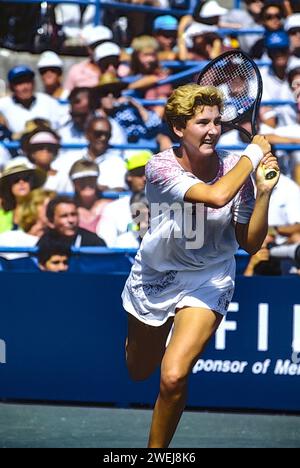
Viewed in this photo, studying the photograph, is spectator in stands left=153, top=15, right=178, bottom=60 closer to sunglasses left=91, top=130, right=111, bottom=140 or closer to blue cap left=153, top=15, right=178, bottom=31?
blue cap left=153, top=15, right=178, bottom=31

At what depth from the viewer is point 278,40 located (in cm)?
823

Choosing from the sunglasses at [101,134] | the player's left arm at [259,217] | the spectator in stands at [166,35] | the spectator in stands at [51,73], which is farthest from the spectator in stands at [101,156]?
the player's left arm at [259,217]

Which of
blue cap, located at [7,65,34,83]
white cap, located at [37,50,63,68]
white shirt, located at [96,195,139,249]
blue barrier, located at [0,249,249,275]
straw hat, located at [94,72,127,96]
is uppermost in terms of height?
white cap, located at [37,50,63,68]

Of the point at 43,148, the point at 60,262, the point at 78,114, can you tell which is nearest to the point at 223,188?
the point at 60,262

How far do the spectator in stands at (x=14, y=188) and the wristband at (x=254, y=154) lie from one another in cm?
349

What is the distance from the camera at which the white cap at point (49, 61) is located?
8.52 m

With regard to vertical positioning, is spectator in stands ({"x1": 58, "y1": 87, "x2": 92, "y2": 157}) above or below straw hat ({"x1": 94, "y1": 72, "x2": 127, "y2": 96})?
below

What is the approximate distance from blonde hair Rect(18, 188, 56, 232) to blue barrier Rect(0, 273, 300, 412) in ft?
3.29

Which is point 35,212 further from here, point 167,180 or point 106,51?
point 167,180

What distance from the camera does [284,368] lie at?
5914 mm

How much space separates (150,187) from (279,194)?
9.77ft

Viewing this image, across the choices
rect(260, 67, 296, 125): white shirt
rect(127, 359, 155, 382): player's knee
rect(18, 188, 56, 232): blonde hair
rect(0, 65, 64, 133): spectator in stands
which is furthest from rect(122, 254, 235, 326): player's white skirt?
rect(0, 65, 64, 133): spectator in stands

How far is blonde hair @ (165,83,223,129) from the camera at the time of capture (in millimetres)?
4094

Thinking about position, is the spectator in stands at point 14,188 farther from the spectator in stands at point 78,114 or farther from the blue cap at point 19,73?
the blue cap at point 19,73
